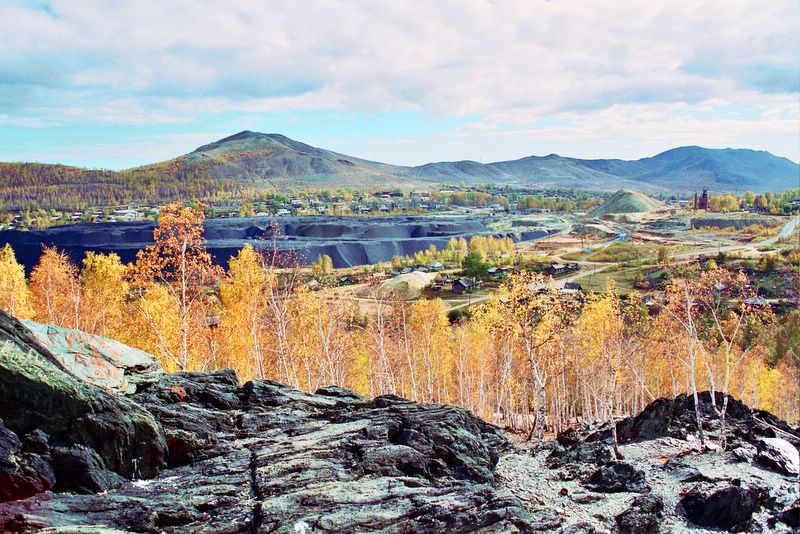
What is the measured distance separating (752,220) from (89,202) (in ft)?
714

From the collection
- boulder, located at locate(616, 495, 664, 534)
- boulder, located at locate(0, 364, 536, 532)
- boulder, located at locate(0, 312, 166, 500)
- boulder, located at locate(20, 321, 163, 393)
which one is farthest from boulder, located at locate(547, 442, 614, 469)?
boulder, located at locate(20, 321, 163, 393)

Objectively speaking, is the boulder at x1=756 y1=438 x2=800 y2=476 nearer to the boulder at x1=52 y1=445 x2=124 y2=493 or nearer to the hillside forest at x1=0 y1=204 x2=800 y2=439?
the hillside forest at x1=0 y1=204 x2=800 y2=439

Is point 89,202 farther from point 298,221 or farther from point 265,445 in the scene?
point 265,445

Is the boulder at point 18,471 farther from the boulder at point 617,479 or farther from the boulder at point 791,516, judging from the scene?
the boulder at point 791,516

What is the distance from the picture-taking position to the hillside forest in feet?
81.4

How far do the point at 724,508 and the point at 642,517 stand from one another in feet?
8.60

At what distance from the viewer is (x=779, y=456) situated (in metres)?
17.4

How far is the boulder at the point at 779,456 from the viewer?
16.9 metres

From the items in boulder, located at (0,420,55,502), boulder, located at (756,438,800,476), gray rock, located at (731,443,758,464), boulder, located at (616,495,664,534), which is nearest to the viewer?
boulder, located at (0,420,55,502)

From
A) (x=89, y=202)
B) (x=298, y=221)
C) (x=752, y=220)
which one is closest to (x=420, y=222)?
(x=298, y=221)

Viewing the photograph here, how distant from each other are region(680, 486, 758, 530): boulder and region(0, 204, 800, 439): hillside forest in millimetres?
8754

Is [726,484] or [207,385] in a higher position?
[207,385]

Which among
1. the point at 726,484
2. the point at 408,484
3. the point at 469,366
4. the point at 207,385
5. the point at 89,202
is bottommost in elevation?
the point at 469,366

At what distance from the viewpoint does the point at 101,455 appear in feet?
33.3
